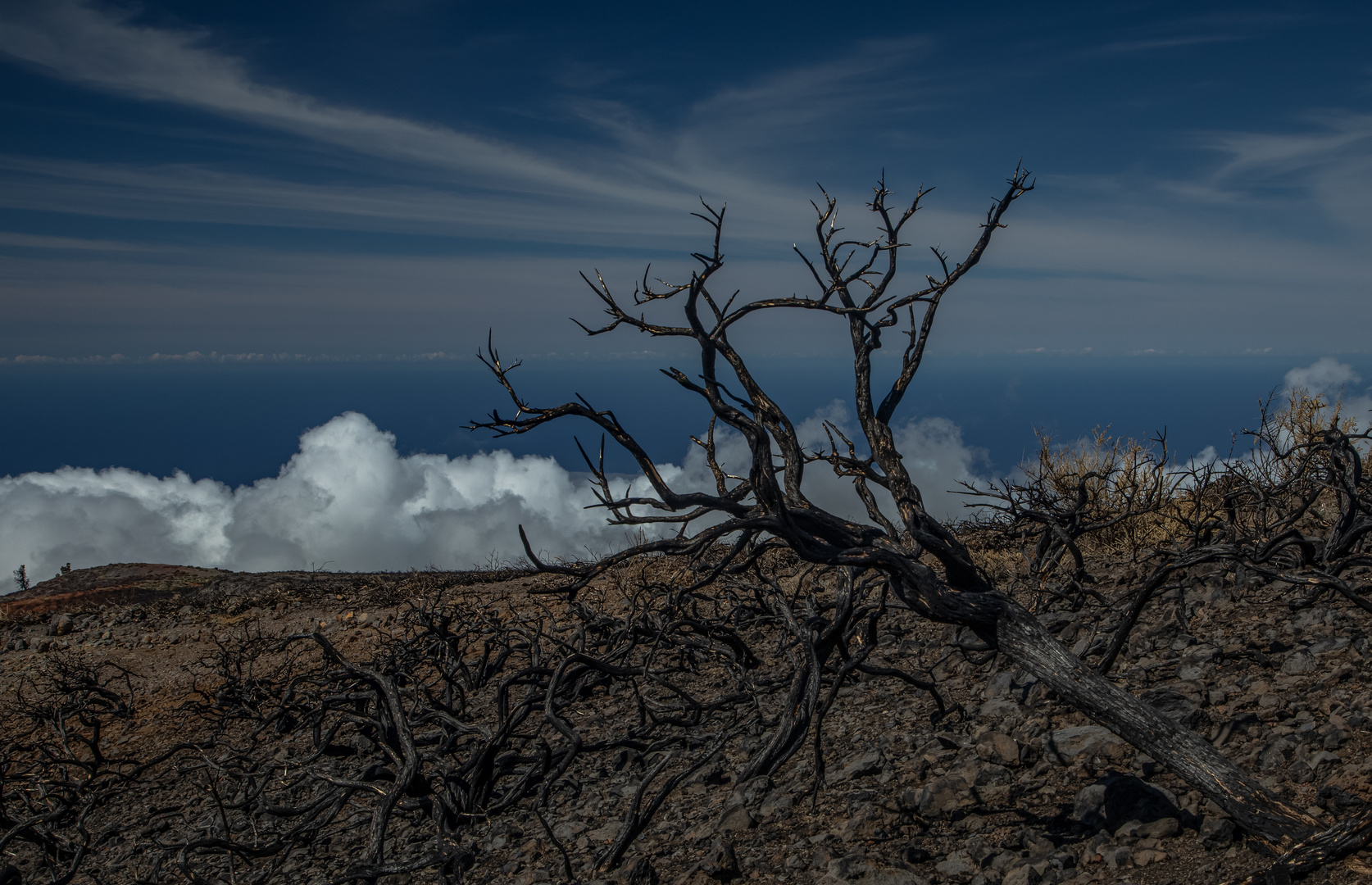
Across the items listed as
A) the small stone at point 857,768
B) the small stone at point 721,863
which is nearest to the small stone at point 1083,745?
the small stone at point 857,768

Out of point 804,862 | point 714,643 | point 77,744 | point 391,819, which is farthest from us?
point 77,744

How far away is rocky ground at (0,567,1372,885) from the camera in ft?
9.04

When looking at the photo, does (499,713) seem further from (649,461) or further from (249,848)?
(649,461)

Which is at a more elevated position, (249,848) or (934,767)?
(934,767)

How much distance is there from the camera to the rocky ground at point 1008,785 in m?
2.76

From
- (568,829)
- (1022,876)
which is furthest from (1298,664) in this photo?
(568,829)

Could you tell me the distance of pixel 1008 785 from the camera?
10.7ft

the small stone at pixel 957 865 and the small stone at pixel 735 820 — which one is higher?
the small stone at pixel 957 865

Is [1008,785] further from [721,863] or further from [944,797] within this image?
[721,863]

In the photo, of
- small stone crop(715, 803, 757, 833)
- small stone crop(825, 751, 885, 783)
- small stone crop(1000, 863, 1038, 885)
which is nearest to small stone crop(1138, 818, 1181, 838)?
small stone crop(1000, 863, 1038, 885)

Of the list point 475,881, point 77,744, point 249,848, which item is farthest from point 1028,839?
point 77,744

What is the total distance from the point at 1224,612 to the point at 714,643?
3310 mm

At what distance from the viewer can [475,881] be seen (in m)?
3.55

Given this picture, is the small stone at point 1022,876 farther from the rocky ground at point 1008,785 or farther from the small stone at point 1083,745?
the small stone at point 1083,745
